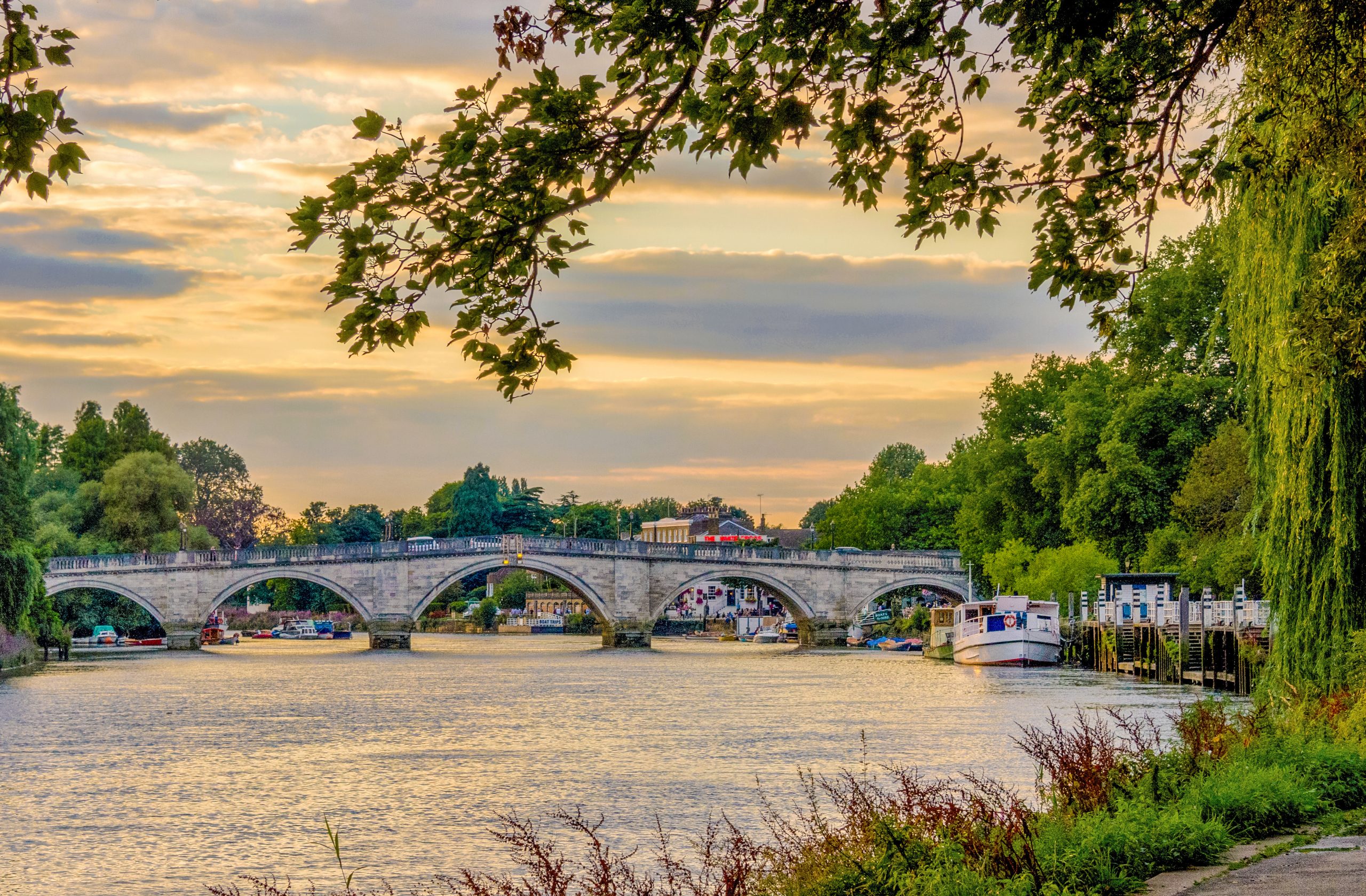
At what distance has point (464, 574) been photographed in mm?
62000

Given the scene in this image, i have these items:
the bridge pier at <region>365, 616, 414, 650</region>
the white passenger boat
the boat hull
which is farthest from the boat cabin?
the bridge pier at <region>365, 616, 414, 650</region>

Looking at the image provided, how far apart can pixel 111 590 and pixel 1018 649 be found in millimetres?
32966

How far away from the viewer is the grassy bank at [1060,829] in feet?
24.7

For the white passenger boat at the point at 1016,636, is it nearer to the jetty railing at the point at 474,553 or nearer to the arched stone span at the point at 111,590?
the jetty railing at the point at 474,553

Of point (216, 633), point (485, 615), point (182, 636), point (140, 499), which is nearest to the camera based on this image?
point (182, 636)

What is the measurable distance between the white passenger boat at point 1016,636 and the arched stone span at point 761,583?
16074 millimetres

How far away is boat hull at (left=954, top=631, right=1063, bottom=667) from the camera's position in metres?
47.1

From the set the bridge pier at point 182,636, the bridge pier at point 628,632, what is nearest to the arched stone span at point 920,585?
the bridge pier at point 628,632

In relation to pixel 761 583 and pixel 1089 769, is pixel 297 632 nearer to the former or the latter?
pixel 761 583

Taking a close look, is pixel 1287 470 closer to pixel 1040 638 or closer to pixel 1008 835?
pixel 1008 835

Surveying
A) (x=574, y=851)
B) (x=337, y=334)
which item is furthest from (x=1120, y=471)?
(x=337, y=334)

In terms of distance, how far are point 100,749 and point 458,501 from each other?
105 meters

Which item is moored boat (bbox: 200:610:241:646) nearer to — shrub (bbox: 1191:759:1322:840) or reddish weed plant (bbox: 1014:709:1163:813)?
reddish weed plant (bbox: 1014:709:1163:813)

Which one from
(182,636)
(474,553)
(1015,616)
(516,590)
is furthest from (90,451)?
(516,590)
